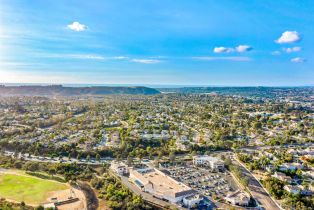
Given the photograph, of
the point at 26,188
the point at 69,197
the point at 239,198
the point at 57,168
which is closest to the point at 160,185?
the point at 239,198

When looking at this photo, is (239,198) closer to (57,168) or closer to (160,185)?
(160,185)

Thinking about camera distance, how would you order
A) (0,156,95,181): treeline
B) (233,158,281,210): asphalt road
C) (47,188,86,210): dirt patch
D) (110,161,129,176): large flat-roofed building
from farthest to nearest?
(110,161,129,176): large flat-roofed building, (0,156,95,181): treeline, (233,158,281,210): asphalt road, (47,188,86,210): dirt patch

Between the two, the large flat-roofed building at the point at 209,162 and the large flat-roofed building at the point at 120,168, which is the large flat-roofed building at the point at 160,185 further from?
the large flat-roofed building at the point at 209,162

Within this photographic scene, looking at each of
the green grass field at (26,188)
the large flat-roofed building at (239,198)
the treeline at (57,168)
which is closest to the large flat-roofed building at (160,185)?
the large flat-roofed building at (239,198)

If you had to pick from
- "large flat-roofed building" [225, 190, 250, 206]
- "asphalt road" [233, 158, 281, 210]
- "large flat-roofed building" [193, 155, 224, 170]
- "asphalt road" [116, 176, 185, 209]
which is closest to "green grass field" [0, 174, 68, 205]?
"asphalt road" [116, 176, 185, 209]

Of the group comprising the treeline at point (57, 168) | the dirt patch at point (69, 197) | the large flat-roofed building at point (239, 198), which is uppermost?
the treeline at point (57, 168)

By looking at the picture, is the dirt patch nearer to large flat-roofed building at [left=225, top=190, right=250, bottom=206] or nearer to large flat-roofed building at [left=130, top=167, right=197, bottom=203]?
large flat-roofed building at [left=130, top=167, right=197, bottom=203]
